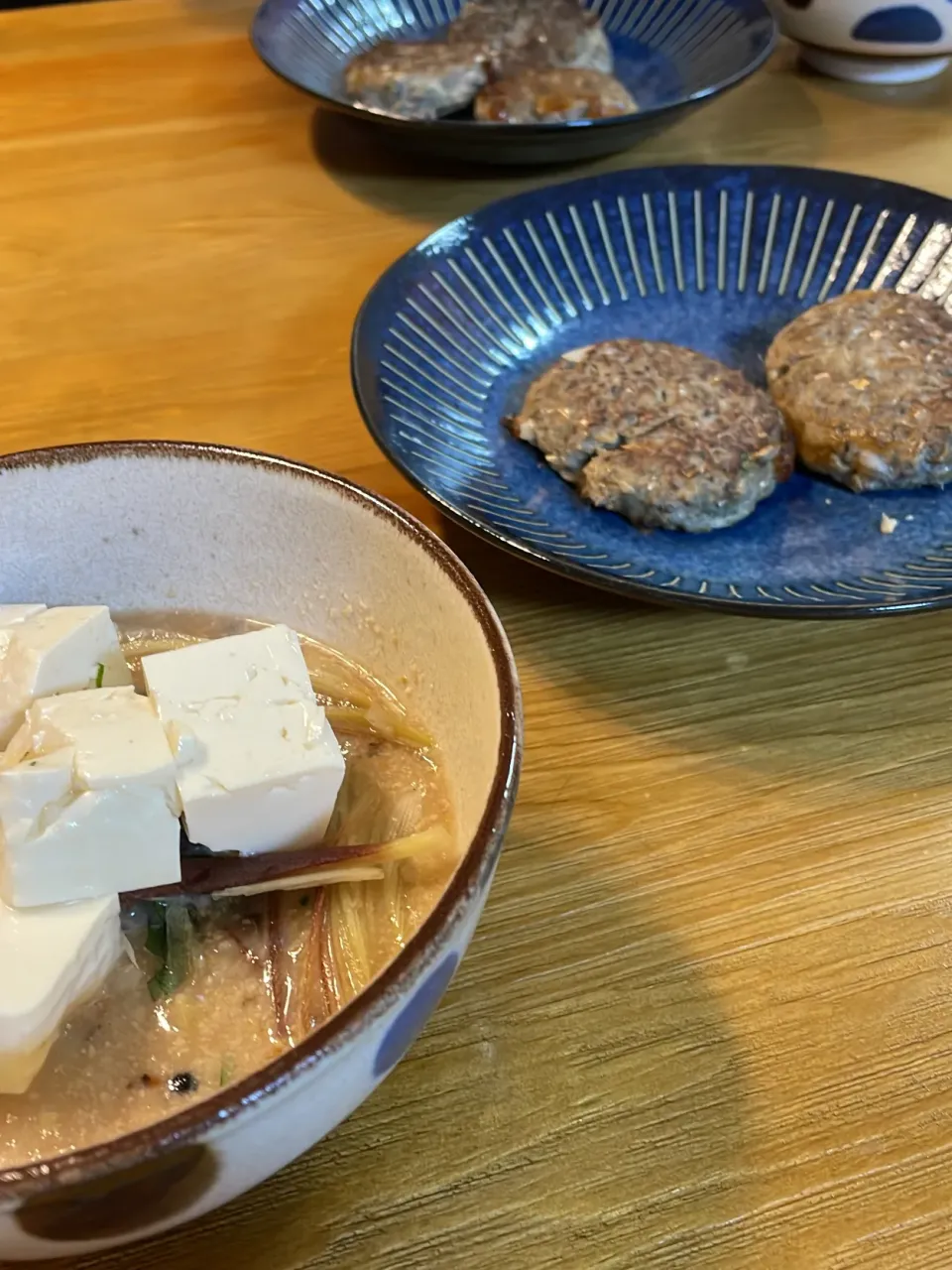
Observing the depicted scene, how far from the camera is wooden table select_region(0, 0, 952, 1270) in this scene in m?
0.62

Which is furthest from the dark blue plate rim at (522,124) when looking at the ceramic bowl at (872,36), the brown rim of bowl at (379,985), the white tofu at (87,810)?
the white tofu at (87,810)

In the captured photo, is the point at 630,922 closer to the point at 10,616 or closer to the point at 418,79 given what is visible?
the point at 10,616

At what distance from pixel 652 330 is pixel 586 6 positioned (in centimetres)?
99

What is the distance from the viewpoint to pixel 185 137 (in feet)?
5.73

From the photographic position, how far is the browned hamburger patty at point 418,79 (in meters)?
1.65

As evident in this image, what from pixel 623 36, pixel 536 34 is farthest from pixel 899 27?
pixel 536 34

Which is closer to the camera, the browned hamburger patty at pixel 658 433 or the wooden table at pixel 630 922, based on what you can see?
the wooden table at pixel 630 922

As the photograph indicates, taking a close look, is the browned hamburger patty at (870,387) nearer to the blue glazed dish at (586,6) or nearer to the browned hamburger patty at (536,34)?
the blue glazed dish at (586,6)

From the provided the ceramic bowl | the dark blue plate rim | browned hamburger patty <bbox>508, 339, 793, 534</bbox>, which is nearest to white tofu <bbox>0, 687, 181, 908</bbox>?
browned hamburger patty <bbox>508, 339, 793, 534</bbox>

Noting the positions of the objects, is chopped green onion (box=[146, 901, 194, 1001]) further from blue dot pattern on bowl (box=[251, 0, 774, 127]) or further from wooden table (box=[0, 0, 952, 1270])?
blue dot pattern on bowl (box=[251, 0, 774, 127])

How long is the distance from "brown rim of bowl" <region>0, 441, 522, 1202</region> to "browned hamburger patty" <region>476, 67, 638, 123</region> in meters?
1.14

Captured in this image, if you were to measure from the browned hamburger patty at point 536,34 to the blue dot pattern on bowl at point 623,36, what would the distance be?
9 centimetres

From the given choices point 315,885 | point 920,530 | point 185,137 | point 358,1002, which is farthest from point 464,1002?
point 185,137

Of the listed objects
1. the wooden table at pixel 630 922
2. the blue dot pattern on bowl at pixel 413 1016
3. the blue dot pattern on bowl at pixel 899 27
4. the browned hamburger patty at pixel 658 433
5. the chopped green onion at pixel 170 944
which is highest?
the blue dot pattern on bowl at pixel 899 27
